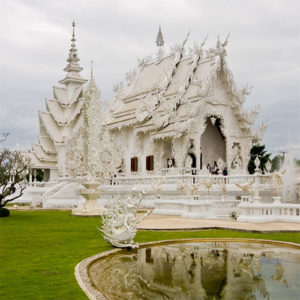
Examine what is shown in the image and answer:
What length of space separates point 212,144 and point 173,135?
5163 mm

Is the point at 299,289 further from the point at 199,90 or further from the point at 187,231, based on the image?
the point at 199,90

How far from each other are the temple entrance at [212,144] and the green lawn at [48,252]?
51.3 feet

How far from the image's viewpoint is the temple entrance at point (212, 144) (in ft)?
92.8

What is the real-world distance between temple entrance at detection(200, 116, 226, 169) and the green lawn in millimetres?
15632

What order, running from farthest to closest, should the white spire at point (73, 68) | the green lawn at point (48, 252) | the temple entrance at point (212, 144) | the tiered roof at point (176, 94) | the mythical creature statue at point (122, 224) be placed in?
the white spire at point (73, 68), the temple entrance at point (212, 144), the tiered roof at point (176, 94), the mythical creature statue at point (122, 224), the green lawn at point (48, 252)

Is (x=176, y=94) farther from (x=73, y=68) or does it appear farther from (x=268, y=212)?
(x=73, y=68)

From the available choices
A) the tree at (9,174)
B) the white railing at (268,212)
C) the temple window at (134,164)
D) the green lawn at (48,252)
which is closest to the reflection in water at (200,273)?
the green lawn at (48,252)

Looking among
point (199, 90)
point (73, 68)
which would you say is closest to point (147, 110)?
point (199, 90)

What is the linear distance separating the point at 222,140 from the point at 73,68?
18366 millimetres

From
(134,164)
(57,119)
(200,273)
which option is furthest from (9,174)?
(57,119)

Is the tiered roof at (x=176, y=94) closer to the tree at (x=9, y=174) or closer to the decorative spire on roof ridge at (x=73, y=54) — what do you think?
the tree at (x=9, y=174)

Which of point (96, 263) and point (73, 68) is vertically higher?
point (73, 68)

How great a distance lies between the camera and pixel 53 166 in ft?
124

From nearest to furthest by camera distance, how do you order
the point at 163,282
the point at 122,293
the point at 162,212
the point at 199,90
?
the point at 122,293 < the point at 163,282 < the point at 162,212 < the point at 199,90
